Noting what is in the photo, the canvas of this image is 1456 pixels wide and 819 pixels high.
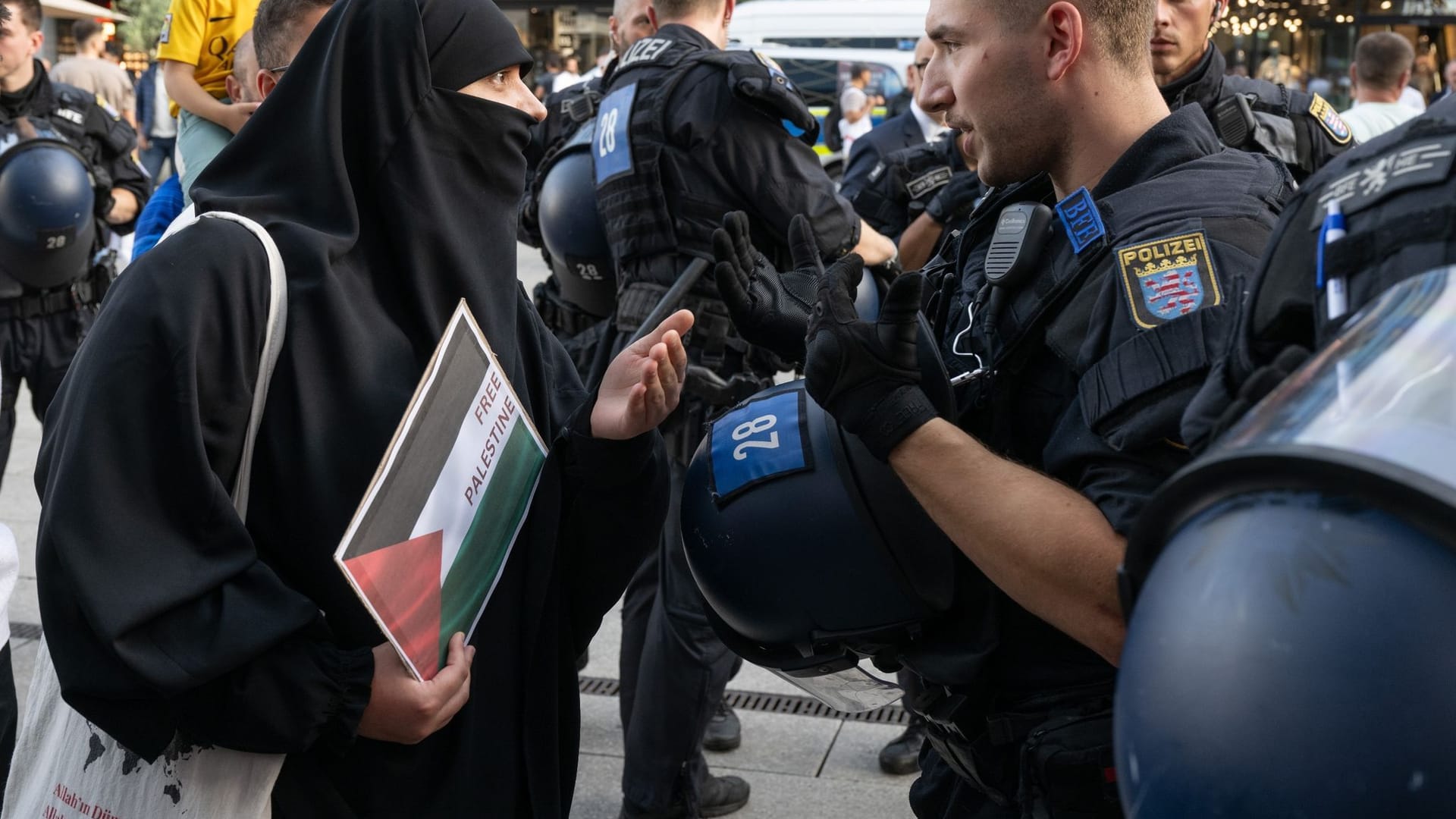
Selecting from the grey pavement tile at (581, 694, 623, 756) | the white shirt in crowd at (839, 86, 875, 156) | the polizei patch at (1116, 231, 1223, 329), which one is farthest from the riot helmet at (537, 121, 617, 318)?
the white shirt in crowd at (839, 86, 875, 156)

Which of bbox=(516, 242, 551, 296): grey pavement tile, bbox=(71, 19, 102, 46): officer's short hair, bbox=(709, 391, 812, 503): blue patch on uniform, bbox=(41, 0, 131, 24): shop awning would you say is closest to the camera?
bbox=(709, 391, 812, 503): blue patch on uniform

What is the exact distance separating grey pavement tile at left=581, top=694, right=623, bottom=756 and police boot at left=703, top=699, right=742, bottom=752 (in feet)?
0.83

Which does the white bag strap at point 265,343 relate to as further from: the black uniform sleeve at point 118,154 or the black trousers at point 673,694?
the black uniform sleeve at point 118,154

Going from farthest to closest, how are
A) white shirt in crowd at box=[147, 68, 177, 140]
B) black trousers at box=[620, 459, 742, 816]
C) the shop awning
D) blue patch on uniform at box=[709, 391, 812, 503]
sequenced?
the shop awning → white shirt in crowd at box=[147, 68, 177, 140] → black trousers at box=[620, 459, 742, 816] → blue patch on uniform at box=[709, 391, 812, 503]

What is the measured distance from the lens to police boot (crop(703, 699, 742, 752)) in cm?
402

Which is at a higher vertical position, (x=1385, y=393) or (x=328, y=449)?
(x=1385, y=393)

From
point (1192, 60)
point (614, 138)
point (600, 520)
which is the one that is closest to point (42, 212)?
point (614, 138)

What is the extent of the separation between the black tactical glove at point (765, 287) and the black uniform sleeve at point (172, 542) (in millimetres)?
656

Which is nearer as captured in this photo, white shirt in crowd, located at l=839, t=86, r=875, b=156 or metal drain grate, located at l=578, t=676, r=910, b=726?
metal drain grate, located at l=578, t=676, r=910, b=726

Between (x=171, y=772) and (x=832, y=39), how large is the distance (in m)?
15.7

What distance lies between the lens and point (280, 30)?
8.24ft

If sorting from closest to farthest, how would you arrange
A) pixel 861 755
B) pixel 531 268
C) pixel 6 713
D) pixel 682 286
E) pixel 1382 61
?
pixel 6 713
pixel 682 286
pixel 861 755
pixel 1382 61
pixel 531 268

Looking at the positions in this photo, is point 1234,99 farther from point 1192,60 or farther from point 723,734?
point 723,734

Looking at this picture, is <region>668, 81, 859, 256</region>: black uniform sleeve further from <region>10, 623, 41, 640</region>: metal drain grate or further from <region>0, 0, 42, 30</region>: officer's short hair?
<region>0, 0, 42, 30</region>: officer's short hair
